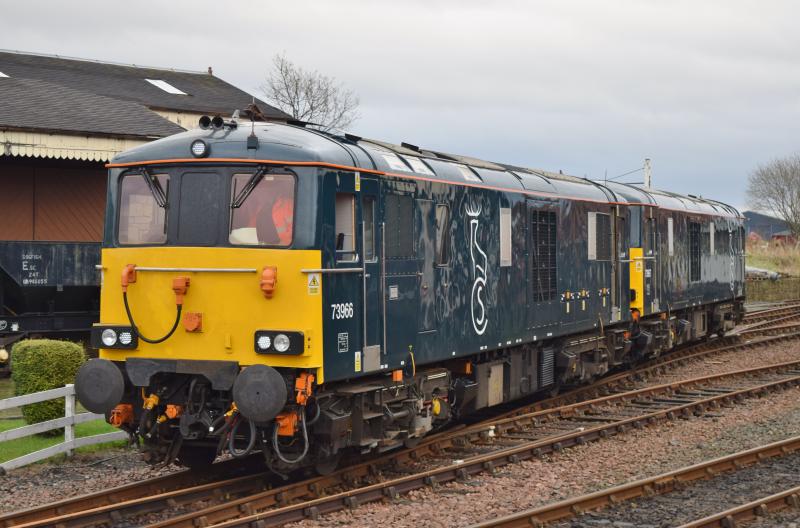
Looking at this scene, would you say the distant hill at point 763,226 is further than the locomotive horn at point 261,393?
Yes

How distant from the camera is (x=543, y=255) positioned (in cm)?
1555

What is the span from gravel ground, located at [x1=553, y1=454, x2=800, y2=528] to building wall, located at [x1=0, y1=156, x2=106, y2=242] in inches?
564

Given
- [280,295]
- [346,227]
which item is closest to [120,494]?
[280,295]

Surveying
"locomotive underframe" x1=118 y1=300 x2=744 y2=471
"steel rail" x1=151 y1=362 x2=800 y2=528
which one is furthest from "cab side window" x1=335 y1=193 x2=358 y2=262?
"steel rail" x1=151 y1=362 x2=800 y2=528

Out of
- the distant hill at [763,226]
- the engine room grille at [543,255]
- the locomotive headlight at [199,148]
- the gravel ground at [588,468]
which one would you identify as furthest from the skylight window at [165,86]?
the distant hill at [763,226]

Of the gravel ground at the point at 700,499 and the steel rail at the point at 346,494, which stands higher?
the steel rail at the point at 346,494

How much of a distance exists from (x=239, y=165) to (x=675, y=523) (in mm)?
5196

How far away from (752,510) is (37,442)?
8272mm

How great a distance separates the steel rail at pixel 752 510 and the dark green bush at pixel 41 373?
7.92m

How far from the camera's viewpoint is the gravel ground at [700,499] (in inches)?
374

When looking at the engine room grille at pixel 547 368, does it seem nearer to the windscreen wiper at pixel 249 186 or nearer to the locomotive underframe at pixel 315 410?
the locomotive underframe at pixel 315 410

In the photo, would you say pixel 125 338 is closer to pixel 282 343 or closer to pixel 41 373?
pixel 282 343

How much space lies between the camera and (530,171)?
54.0 feet

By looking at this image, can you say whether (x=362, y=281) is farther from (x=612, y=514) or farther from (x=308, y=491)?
(x=612, y=514)
